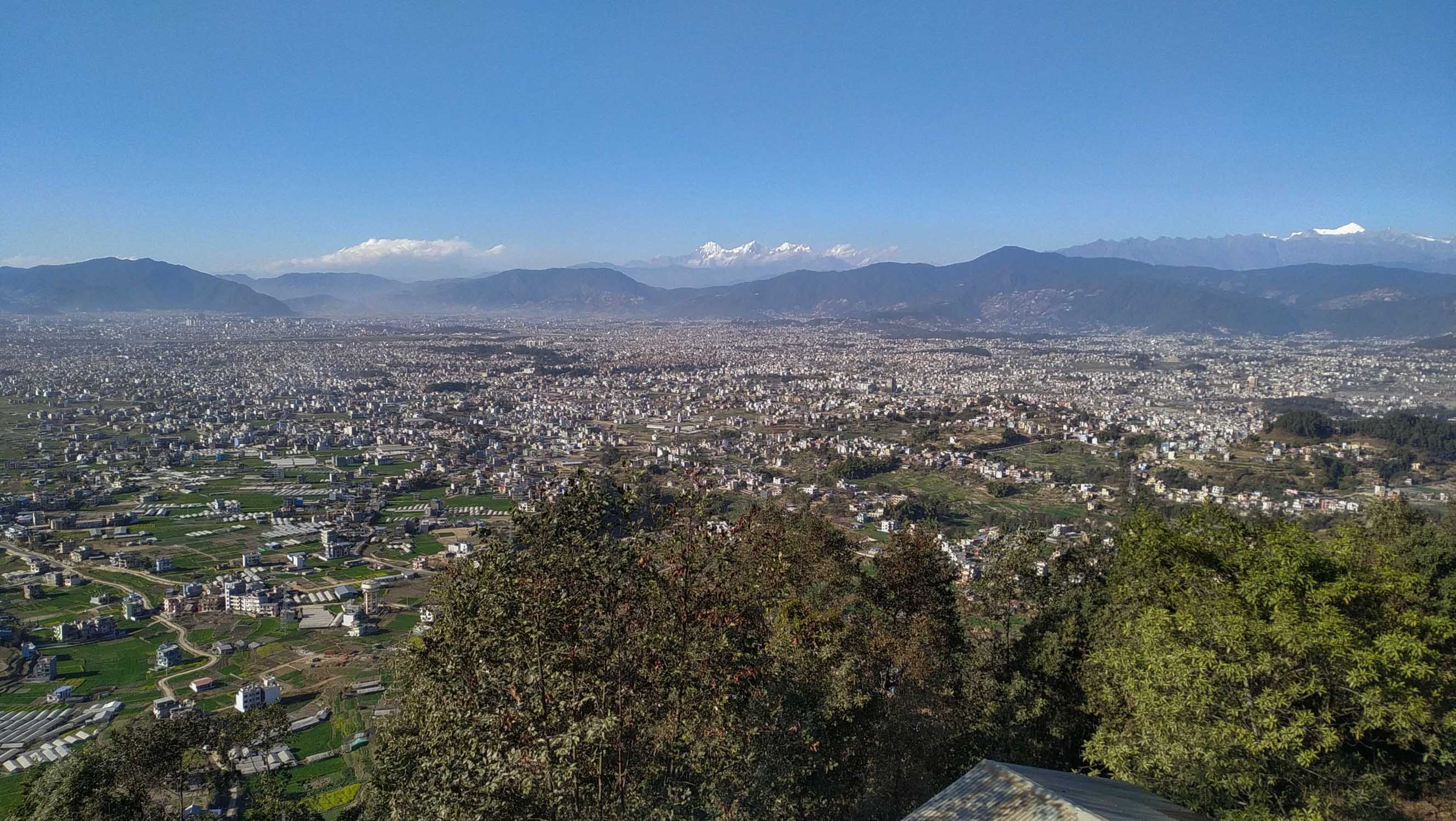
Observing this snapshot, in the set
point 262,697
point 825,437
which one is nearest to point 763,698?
point 262,697

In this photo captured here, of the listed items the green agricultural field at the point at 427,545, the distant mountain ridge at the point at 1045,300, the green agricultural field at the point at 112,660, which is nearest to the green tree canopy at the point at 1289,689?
the green agricultural field at the point at 112,660

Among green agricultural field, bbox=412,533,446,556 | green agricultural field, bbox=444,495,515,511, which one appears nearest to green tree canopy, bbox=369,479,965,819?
green agricultural field, bbox=412,533,446,556

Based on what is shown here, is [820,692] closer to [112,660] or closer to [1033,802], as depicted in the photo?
[1033,802]

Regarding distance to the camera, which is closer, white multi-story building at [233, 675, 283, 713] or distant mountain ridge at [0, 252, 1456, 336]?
white multi-story building at [233, 675, 283, 713]

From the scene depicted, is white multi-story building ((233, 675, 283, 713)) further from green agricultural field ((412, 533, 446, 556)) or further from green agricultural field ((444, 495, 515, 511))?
green agricultural field ((444, 495, 515, 511))

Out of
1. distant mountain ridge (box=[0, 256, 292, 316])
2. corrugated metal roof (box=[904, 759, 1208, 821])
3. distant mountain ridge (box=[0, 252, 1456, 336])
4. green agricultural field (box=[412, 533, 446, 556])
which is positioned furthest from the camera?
distant mountain ridge (box=[0, 256, 292, 316])

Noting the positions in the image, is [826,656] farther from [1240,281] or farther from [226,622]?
[1240,281]
